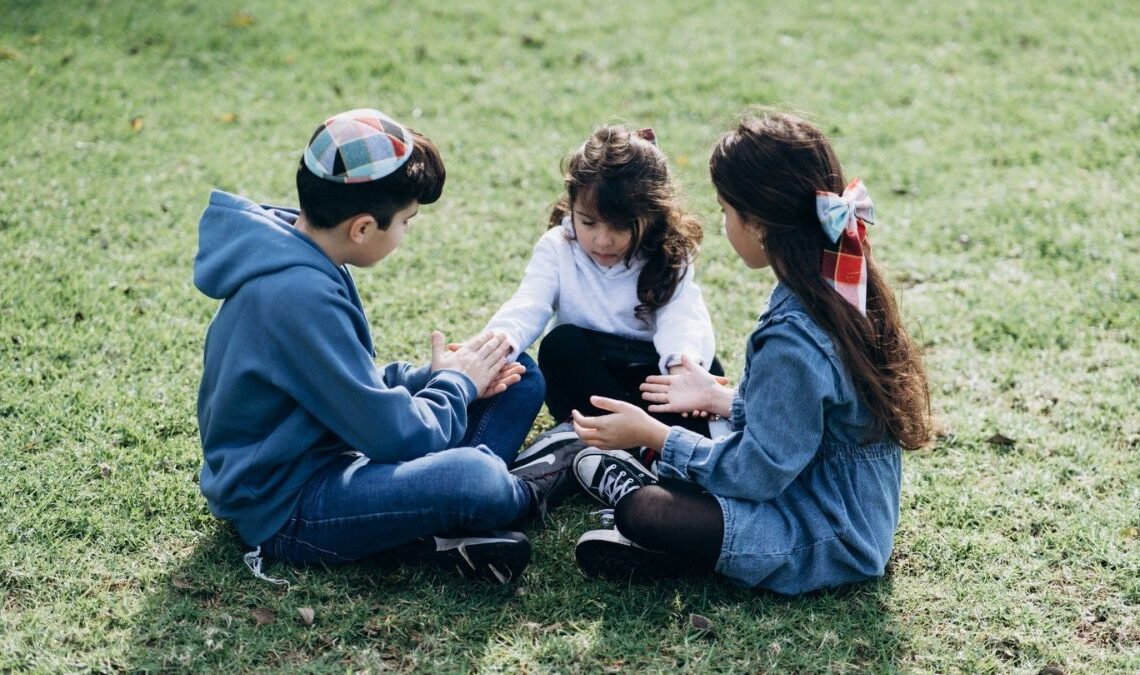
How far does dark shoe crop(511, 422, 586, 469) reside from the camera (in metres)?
3.70

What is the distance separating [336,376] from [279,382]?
166 millimetres

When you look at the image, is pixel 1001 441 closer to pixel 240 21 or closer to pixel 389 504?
pixel 389 504

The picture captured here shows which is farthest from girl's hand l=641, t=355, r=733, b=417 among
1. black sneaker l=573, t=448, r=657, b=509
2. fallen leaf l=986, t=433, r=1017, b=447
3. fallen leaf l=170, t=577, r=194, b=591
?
fallen leaf l=170, t=577, r=194, b=591

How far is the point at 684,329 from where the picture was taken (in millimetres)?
3746

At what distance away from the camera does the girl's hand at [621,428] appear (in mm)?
3244

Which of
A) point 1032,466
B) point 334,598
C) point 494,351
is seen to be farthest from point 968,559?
point 334,598

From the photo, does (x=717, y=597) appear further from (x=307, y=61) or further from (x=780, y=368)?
(x=307, y=61)

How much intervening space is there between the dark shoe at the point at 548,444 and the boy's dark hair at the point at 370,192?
96 cm

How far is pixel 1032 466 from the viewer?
3.89 m

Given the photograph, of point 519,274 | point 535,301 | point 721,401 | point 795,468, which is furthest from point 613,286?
point 519,274

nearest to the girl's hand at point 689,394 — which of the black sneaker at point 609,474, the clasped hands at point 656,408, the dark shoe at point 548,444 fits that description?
the clasped hands at point 656,408

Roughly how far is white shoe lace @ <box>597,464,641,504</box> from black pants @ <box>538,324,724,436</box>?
26cm

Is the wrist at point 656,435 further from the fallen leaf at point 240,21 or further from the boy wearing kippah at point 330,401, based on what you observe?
the fallen leaf at point 240,21

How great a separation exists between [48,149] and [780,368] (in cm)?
469
